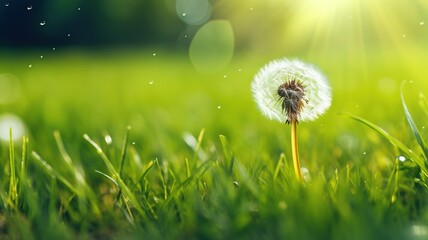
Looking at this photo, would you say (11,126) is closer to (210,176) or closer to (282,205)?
(210,176)

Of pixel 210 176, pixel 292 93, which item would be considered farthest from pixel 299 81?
pixel 210 176

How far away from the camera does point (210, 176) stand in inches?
61.6

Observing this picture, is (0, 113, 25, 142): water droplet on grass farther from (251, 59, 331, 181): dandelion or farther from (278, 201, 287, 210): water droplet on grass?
(278, 201, 287, 210): water droplet on grass

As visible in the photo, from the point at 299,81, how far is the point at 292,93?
49 mm

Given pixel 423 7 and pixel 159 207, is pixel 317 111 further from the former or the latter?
pixel 423 7

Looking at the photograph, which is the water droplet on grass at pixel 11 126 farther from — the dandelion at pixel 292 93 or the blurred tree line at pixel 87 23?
the blurred tree line at pixel 87 23

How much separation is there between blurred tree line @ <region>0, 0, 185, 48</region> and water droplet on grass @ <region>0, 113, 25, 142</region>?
8862mm

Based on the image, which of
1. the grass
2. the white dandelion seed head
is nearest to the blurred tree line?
the grass

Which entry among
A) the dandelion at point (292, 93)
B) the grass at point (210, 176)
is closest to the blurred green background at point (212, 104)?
the grass at point (210, 176)

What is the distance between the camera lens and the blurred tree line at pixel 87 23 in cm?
1260

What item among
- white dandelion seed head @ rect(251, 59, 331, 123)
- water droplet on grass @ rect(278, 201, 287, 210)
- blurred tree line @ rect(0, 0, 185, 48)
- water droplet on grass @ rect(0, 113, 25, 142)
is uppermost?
white dandelion seed head @ rect(251, 59, 331, 123)

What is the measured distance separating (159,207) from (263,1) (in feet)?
40.7

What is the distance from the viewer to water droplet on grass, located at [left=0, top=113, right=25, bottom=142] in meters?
2.83

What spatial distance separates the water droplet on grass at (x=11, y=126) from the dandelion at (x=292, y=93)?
1475mm
